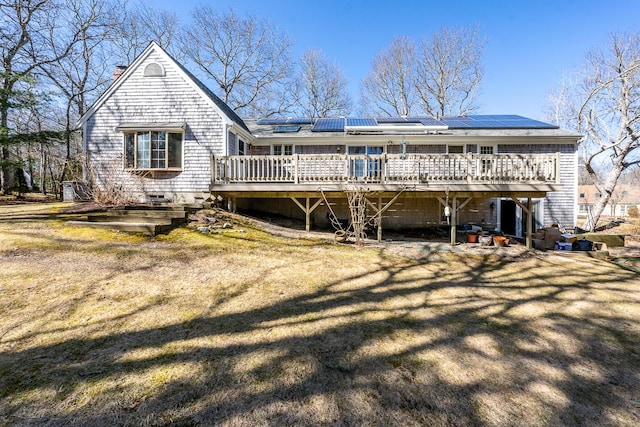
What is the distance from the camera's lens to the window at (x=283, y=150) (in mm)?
12984

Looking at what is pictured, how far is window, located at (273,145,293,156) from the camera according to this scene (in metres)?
13.0

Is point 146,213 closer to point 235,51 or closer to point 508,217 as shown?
point 508,217

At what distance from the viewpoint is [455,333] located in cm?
344

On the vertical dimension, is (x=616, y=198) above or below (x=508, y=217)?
above

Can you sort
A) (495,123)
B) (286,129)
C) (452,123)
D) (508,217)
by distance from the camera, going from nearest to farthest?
(508,217) → (495,123) → (286,129) → (452,123)

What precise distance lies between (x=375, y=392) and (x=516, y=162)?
8910 mm

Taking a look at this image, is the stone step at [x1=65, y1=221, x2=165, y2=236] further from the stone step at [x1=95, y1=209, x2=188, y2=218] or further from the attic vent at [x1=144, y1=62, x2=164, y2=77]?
the attic vent at [x1=144, y1=62, x2=164, y2=77]

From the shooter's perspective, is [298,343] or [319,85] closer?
[298,343]

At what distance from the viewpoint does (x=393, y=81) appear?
26.7m

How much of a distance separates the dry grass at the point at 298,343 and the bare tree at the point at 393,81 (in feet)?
78.5

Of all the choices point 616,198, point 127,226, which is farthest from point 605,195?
point 616,198

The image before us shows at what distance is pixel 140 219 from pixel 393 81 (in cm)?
2559

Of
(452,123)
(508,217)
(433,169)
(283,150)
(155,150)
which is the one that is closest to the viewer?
(433,169)

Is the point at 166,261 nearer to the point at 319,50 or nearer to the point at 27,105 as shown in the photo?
the point at 27,105
